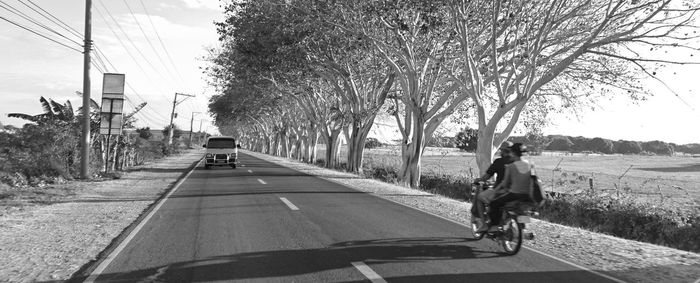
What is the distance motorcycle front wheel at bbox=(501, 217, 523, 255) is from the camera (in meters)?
7.23

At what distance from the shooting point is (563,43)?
18.7m

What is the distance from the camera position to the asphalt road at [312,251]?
595cm

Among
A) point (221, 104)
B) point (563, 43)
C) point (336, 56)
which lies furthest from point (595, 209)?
point (221, 104)

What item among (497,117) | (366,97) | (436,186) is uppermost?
(366,97)

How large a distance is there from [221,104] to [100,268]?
5568cm

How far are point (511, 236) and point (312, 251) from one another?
Answer: 287 centimetres

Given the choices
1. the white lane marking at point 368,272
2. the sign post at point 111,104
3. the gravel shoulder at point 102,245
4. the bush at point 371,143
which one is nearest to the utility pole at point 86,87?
the sign post at point 111,104

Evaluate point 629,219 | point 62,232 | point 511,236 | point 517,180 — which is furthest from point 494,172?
point 629,219

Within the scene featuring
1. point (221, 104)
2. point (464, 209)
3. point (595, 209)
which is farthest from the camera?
point (221, 104)

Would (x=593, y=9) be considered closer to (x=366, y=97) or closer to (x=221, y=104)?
(x=366, y=97)

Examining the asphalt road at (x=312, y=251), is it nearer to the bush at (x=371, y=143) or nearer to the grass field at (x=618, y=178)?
the grass field at (x=618, y=178)

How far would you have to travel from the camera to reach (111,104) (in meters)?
22.3

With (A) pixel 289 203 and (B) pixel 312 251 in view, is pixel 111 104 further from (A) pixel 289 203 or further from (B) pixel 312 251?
(B) pixel 312 251

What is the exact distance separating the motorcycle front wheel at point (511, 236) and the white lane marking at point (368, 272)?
7.59ft
